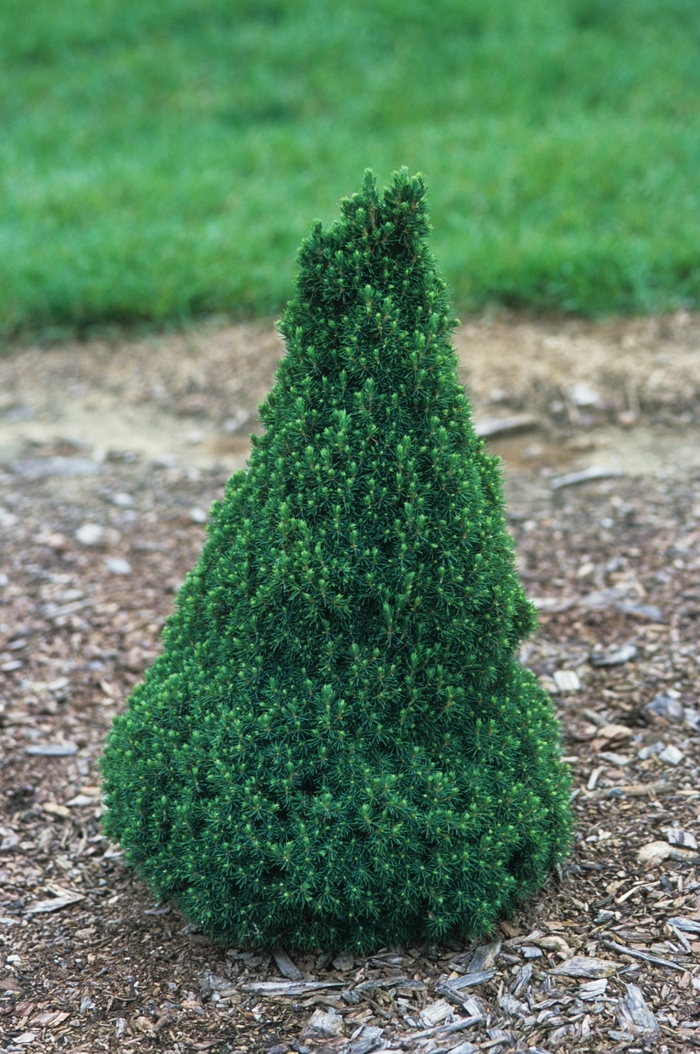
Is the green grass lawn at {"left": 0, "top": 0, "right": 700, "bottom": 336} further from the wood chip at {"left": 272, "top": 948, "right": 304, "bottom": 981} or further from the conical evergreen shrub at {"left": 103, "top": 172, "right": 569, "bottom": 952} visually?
the wood chip at {"left": 272, "top": 948, "right": 304, "bottom": 981}

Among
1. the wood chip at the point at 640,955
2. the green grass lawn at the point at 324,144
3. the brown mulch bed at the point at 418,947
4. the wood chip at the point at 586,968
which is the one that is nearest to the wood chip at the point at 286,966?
the brown mulch bed at the point at 418,947

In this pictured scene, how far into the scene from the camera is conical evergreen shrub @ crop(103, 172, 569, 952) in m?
2.64

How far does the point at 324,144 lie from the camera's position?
8992 millimetres

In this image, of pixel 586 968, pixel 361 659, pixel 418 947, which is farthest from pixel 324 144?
pixel 586 968

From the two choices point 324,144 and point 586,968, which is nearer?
point 586,968

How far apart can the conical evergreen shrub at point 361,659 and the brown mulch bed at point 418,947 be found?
149 millimetres

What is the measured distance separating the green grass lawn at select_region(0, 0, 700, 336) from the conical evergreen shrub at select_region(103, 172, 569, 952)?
4.16 m

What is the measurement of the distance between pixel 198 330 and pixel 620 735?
4.18 m

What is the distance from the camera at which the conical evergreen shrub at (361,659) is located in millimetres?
2643

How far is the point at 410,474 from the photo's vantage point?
2.64 m

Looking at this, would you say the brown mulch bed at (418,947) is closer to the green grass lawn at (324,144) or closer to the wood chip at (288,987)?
the wood chip at (288,987)

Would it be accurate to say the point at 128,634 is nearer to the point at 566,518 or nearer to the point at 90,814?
the point at 90,814

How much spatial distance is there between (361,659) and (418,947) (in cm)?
76

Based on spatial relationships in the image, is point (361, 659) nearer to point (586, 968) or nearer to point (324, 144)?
point (586, 968)
